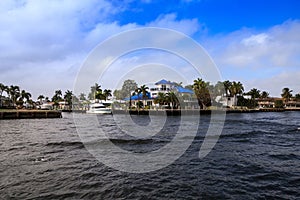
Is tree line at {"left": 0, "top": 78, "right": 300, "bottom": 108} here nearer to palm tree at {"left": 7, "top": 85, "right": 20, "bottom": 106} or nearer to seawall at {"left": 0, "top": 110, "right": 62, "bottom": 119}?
palm tree at {"left": 7, "top": 85, "right": 20, "bottom": 106}

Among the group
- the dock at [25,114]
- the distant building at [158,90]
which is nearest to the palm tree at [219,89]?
the distant building at [158,90]

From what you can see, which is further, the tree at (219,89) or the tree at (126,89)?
the tree at (126,89)

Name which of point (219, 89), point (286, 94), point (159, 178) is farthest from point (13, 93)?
point (286, 94)

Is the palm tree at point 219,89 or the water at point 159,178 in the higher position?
the palm tree at point 219,89

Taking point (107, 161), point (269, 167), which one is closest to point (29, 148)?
point (107, 161)

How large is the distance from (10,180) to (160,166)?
7249mm

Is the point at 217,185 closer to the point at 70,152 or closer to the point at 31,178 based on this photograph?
the point at 31,178

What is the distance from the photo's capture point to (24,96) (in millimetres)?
121812

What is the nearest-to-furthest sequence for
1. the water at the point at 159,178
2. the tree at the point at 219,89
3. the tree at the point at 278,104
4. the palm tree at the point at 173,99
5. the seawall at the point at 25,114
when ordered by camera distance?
the water at the point at 159,178, the seawall at the point at 25,114, the palm tree at the point at 173,99, the tree at the point at 219,89, the tree at the point at 278,104

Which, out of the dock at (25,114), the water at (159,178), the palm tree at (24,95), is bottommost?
the water at (159,178)

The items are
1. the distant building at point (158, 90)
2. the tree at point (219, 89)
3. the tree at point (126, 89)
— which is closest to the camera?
the distant building at point (158, 90)

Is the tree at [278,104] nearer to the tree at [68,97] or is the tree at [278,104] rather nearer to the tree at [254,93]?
the tree at [254,93]

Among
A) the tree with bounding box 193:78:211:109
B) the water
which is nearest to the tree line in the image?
the tree with bounding box 193:78:211:109

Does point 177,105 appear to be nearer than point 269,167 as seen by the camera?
No
